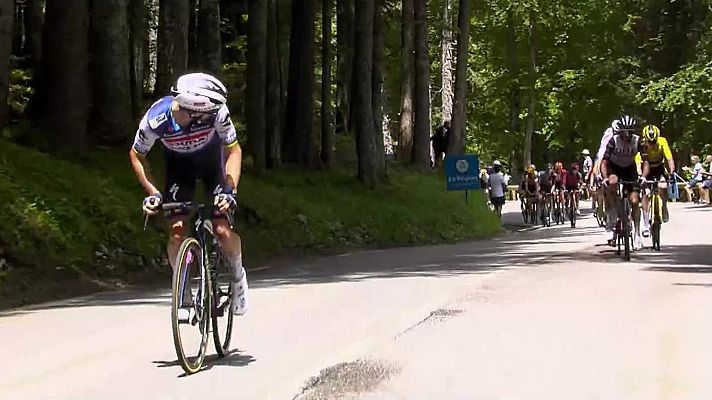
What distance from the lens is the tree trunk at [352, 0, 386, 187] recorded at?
2489 cm

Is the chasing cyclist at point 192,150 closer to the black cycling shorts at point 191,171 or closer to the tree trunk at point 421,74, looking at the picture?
the black cycling shorts at point 191,171

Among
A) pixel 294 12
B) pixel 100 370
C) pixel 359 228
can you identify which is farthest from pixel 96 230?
pixel 294 12

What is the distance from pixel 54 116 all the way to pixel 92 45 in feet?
5.00

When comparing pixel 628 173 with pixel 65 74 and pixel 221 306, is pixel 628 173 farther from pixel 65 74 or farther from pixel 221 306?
pixel 221 306

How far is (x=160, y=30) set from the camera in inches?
787

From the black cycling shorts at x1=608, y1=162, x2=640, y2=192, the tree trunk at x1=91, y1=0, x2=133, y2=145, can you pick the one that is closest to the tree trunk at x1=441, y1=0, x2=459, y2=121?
the tree trunk at x1=91, y1=0, x2=133, y2=145

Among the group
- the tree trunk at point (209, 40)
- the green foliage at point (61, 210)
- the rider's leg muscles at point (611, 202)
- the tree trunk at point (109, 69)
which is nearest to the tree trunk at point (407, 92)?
the tree trunk at point (209, 40)

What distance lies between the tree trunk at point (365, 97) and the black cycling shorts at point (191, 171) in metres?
17.5

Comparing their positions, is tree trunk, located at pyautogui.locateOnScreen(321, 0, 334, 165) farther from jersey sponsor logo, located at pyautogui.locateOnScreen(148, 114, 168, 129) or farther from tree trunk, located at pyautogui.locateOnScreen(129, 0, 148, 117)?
jersey sponsor logo, located at pyautogui.locateOnScreen(148, 114, 168, 129)

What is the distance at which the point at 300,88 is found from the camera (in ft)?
82.4

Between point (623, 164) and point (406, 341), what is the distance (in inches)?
320

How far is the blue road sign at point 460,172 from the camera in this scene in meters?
30.0

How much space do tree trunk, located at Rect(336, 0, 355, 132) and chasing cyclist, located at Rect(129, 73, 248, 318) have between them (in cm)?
2063

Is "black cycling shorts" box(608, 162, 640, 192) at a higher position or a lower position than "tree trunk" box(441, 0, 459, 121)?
lower
